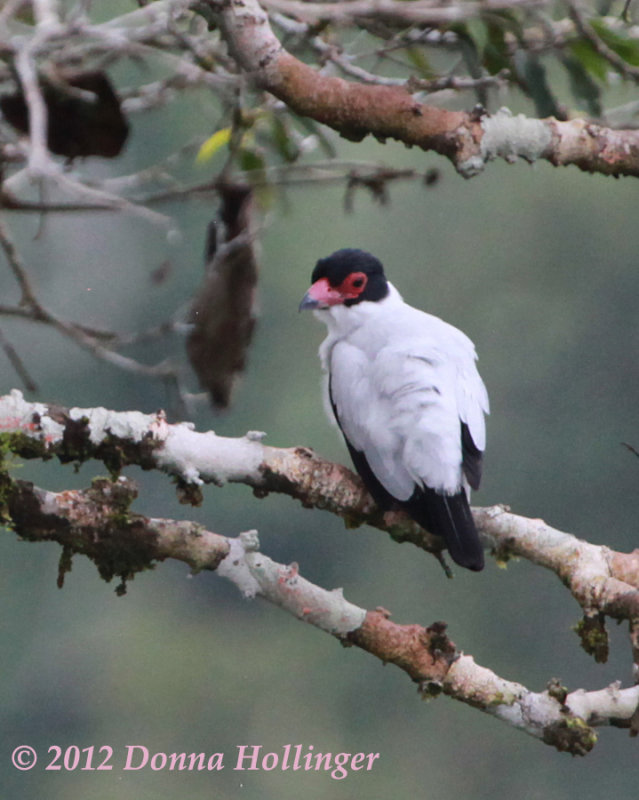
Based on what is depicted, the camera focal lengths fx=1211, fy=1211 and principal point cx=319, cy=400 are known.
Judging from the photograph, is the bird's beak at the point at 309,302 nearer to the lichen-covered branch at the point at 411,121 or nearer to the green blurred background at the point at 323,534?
the lichen-covered branch at the point at 411,121

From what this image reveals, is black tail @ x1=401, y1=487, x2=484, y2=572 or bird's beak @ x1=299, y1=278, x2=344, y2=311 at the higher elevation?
black tail @ x1=401, y1=487, x2=484, y2=572

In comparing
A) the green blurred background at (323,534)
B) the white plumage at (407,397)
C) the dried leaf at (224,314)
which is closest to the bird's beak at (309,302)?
the white plumage at (407,397)

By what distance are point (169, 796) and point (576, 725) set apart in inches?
385

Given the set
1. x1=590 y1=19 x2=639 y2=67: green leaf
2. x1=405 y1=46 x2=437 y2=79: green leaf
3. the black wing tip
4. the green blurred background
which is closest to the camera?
the black wing tip

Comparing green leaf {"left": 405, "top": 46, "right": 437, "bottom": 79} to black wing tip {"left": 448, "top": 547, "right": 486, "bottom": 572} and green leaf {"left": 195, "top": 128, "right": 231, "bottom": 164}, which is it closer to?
green leaf {"left": 195, "top": 128, "right": 231, "bottom": 164}

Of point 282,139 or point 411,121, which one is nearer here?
point 411,121

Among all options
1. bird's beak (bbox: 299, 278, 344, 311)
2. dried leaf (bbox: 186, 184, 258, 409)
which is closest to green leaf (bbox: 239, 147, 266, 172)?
dried leaf (bbox: 186, 184, 258, 409)

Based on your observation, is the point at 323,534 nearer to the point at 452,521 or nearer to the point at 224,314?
the point at 224,314

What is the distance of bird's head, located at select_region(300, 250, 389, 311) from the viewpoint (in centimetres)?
266

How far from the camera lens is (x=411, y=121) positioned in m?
2.13

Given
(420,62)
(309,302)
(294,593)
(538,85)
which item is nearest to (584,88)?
(538,85)

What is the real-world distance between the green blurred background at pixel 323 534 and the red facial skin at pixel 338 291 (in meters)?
7.76

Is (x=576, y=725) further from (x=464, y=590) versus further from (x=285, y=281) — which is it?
(x=464, y=590)

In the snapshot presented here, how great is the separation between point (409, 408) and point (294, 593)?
49 cm
